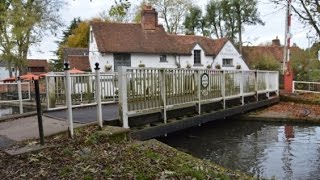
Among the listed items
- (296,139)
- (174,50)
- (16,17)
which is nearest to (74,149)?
(296,139)

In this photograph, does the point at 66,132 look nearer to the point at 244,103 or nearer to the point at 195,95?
the point at 195,95

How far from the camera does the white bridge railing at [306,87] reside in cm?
2372

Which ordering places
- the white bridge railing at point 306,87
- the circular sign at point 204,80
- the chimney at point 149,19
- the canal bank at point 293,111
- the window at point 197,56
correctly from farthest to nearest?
the window at point 197,56 < the chimney at point 149,19 < the white bridge railing at point 306,87 < the canal bank at point 293,111 < the circular sign at point 204,80

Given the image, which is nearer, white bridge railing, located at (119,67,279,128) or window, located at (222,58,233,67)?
white bridge railing, located at (119,67,279,128)

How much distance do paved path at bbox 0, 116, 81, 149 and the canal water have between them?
3811mm

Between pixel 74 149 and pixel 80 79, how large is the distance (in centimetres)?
690

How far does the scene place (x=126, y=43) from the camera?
31.8 metres

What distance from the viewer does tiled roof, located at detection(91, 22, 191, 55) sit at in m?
31.0

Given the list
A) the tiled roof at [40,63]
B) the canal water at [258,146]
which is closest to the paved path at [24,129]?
the canal water at [258,146]

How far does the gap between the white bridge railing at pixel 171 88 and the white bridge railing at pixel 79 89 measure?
2808mm

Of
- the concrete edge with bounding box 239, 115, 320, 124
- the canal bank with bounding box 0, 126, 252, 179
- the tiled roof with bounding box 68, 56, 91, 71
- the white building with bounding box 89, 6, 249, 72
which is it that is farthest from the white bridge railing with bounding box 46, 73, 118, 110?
the tiled roof with bounding box 68, 56, 91, 71

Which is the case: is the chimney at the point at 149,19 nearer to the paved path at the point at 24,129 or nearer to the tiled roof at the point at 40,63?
the paved path at the point at 24,129

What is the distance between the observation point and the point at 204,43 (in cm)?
3756

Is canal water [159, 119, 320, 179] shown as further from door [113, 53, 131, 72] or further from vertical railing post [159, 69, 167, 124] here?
door [113, 53, 131, 72]
